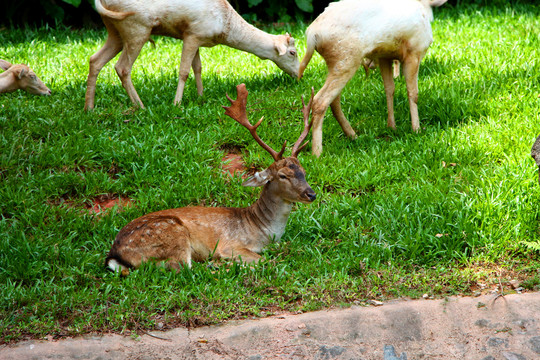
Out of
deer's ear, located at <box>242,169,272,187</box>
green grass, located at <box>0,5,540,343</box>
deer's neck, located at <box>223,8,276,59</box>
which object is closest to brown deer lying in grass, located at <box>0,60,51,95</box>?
green grass, located at <box>0,5,540,343</box>

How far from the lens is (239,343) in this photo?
408 cm

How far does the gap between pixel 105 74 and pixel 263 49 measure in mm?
2121

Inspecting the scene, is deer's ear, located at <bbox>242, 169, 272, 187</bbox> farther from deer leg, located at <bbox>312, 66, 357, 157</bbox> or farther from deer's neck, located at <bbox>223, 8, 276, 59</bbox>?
deer's neck, located at <bbox>223, 8, 276, 59</bbox>

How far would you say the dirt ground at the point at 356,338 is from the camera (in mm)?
3984

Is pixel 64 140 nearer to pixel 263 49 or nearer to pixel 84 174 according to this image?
pixel 84 174

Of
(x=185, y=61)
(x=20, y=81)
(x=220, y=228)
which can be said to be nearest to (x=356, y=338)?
(x=220, y=228)

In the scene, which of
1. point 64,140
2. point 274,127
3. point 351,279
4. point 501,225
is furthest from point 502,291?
point 64,140

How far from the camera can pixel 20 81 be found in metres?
7.86

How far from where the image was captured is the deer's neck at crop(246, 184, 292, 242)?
5.15 m

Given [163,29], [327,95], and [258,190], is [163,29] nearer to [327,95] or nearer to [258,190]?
[327,95]

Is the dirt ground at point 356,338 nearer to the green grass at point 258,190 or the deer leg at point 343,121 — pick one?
the green grass at point 258,190

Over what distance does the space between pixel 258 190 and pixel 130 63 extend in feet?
8.53

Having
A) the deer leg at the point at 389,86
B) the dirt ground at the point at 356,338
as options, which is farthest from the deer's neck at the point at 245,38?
the dirt ground at the point at 356,338

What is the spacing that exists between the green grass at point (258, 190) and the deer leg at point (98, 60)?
7.9 inches
